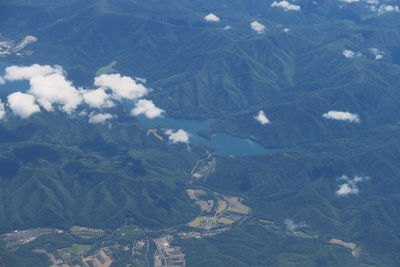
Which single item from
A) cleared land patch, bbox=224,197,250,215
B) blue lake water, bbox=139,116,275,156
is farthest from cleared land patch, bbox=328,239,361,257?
blue lake water, bbox=139,116,275,156

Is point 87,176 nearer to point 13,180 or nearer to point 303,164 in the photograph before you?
point 13,180

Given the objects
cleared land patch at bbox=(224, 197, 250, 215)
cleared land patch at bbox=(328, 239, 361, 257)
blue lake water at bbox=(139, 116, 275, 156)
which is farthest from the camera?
blue lake water at bbox=(139, 116, 275, 156)

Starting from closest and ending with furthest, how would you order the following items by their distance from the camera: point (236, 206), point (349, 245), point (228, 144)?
point (349, 245) < point (236, 206) < point (228, 144)

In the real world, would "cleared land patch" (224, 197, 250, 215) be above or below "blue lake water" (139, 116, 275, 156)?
above

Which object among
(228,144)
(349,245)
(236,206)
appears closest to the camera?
(349,245)

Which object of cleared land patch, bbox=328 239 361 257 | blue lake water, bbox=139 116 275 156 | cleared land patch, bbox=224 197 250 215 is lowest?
blue lake water, bbox=139 116 275 156

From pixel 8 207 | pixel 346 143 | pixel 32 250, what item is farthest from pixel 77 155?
pixel 346 143

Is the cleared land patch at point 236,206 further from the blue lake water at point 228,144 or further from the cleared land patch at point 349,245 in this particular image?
the blue lake water at point 228,144

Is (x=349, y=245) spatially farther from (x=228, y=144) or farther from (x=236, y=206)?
(x=228, y=144)

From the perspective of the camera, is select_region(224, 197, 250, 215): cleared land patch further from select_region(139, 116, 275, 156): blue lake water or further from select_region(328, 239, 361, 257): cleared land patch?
select_region(139, 116, 275, 156): blue lake water

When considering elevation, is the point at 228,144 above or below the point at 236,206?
below

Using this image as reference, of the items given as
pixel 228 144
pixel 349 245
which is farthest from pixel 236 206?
pixel 228 144
